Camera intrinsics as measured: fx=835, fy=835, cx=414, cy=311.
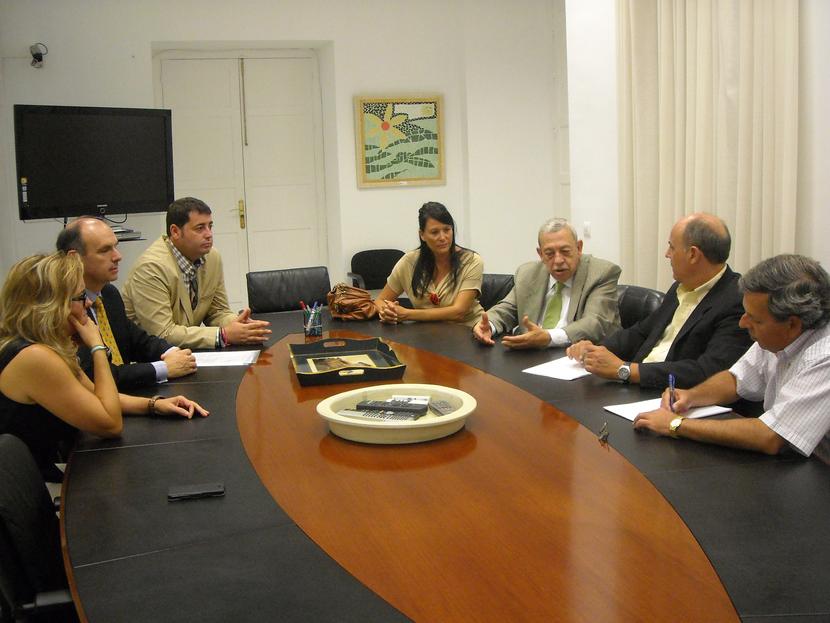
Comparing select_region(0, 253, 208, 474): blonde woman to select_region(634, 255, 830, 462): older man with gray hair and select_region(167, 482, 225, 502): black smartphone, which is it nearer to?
select_region(167, 482, 225, 502): black smartphone

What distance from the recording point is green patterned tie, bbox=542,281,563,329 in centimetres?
407

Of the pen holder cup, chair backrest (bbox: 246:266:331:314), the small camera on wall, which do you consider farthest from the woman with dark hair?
Answer: the small camera on wall

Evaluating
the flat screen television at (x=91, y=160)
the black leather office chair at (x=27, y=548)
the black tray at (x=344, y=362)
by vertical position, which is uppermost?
the flat screen television at (x=91, y=160)

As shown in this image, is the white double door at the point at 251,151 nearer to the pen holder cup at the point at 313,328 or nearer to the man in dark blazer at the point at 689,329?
the pen holder cup at the point at 313,328

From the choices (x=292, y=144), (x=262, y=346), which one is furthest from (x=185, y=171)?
(x=262, y=346)

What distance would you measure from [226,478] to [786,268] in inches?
62.0

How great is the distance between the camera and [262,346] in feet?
12.7

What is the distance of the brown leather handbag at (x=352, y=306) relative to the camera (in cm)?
446

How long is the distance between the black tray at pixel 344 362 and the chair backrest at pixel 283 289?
4.71ft

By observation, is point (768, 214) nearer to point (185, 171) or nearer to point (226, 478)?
point (226, 478)

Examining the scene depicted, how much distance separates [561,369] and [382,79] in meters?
4.92

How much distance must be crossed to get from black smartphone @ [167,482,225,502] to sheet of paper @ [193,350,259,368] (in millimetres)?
1464

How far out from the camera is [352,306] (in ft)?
14.7

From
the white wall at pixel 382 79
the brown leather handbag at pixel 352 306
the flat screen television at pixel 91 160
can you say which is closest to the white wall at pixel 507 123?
the white wall at pixel 382 79
